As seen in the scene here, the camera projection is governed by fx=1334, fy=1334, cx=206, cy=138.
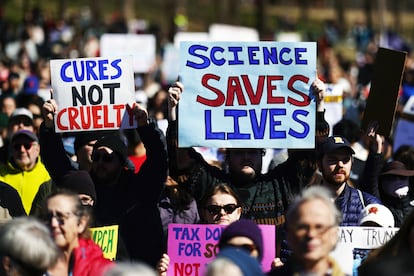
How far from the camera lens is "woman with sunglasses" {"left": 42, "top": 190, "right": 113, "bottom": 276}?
6781 millimetres

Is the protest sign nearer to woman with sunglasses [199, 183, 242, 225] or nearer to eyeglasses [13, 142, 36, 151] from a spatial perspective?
woman with sunglasses [199, 183, 242, 225]

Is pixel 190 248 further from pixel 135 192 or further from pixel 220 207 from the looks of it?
pixel 135 192

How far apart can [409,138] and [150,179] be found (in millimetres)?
5283

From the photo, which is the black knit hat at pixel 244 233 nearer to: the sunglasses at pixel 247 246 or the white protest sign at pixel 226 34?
the sunglasses at pixel 247 246

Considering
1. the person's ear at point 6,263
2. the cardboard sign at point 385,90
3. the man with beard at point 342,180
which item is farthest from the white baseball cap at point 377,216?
the person's ear at point 6,263

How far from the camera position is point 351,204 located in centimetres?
851

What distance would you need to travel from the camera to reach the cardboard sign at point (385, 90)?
32.1ft

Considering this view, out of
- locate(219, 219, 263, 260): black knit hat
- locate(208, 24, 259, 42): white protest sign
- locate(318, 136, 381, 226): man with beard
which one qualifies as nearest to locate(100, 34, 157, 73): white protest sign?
locate(208, 24, 259, 42): white protest sign

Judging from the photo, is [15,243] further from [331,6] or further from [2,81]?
[331,6]

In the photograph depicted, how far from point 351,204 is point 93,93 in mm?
2012

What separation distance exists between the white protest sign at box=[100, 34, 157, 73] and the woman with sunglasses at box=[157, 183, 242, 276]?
1200 centimetres

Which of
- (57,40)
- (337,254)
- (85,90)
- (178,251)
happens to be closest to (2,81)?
(85,90)

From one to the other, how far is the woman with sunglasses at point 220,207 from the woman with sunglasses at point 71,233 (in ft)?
4.33

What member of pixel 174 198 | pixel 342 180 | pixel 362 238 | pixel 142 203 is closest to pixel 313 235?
pixel 362 238
